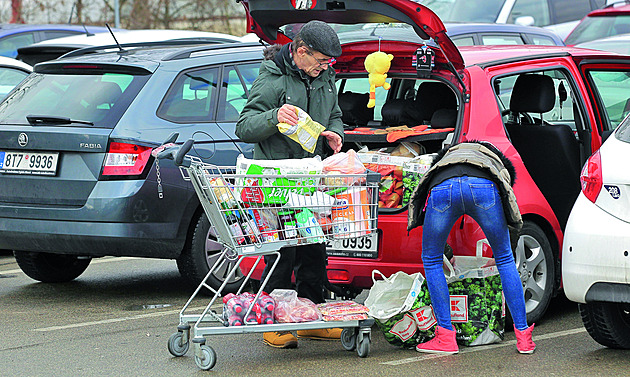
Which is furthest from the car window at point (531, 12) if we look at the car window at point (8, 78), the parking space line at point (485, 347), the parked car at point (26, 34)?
the parking space line at point (485, 347)

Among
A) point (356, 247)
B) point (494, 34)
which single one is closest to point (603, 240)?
point (356, 247)

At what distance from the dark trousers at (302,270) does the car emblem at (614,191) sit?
1655 mm

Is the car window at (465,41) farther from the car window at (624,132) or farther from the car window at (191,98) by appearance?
the car window at (624,132)

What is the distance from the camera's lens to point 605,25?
13602 mm

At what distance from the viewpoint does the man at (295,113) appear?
5.63 m

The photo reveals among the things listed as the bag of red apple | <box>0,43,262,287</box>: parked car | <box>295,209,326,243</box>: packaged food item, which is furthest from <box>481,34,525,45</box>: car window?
<box>295,209,326,243</box>: packaged food item

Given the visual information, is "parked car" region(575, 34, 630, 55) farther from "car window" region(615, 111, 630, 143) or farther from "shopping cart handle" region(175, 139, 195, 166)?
"shopping cart handle" region(175, 139, 195, 166)

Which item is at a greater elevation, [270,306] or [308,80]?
[308,80]

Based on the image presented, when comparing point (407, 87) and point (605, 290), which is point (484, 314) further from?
point (407, 87)

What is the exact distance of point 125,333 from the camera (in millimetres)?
6273

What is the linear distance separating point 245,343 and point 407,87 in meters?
2.49

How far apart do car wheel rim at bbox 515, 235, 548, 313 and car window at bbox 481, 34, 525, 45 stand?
642 centimetres

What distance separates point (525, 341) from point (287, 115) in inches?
71.4

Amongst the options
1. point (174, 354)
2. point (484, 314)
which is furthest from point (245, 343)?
point (484, 314)
